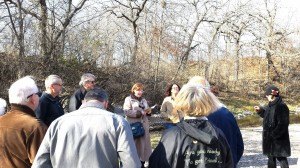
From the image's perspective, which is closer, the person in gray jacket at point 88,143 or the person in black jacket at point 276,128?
the person in gray jacket at point 88,143

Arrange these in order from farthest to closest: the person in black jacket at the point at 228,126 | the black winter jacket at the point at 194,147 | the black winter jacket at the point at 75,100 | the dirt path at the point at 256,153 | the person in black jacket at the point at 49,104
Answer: the dirt path at the point at 256,153, the black winter jacket at the point at 75,100, the person in black jacket at the point at 49,104, the person in black jacket at the point at 228,126, the black winter jacket at the point at 194,147

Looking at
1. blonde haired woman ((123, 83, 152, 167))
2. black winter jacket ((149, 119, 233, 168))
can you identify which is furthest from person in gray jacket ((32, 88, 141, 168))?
blonde haired woman ((123, 83, 152, 167))

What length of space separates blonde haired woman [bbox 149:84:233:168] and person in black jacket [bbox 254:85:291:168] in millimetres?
3833

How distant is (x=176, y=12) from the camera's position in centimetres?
2189

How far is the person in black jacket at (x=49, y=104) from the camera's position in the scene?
5402 millimetres

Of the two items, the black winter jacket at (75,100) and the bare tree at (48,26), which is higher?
the bare tree at (48,26)

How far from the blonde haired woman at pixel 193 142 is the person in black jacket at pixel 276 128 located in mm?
3833

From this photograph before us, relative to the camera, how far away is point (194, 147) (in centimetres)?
301

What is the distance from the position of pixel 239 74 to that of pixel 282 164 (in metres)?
24.1

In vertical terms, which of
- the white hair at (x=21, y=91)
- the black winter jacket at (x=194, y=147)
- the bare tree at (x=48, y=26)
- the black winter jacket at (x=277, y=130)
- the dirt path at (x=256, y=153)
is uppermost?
the bare tree at (x=48, y=26)

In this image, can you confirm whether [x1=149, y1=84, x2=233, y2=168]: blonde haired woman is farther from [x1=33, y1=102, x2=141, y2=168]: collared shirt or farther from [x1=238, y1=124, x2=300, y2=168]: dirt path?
[x1=238, y1=124, x2=300, y2=168]: dirt path

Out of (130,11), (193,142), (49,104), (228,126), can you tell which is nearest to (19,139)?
(193,142)

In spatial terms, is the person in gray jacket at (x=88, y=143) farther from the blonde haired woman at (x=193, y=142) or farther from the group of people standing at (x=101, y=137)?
the blonde haired woman at (x=193, y=142)

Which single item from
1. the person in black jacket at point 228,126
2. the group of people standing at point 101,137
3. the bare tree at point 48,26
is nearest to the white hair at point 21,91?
the group of people standing at point 101,137
